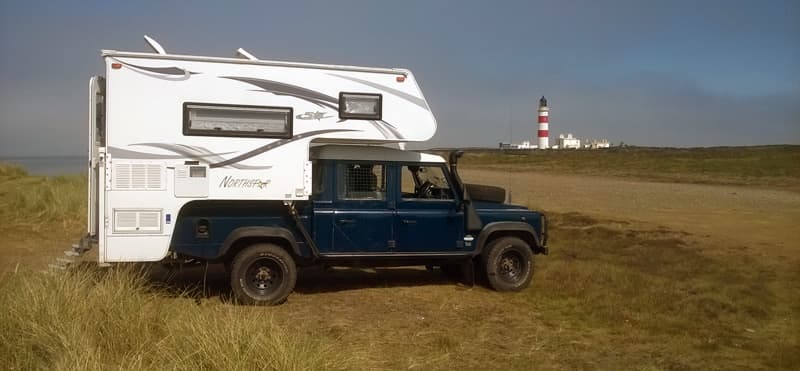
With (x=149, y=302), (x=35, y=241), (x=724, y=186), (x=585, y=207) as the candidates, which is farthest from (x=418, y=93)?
(x=724, y=186)

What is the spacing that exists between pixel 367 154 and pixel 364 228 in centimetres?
92

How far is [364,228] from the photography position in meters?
9.11

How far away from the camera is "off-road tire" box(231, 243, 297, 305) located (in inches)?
343

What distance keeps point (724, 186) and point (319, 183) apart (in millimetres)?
28445

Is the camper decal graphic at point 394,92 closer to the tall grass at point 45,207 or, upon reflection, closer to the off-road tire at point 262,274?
the off-road tire at point 262,274

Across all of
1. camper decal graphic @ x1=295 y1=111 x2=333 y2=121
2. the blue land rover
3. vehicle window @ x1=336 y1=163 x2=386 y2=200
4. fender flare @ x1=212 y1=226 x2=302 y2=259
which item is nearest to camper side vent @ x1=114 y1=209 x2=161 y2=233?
the blue land rover

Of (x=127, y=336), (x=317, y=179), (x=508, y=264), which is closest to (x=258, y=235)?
(x=317, y=179)

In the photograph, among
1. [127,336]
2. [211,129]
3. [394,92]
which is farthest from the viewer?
[394,92]

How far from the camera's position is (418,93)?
928cm

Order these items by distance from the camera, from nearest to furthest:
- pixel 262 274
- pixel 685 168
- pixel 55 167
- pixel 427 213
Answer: pixel 262 274 → pixel 427 213 → pixel 55 167 → pixel 685 168

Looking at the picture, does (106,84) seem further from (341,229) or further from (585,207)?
(585,207)

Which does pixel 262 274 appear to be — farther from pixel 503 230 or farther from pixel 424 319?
pixel 503 230

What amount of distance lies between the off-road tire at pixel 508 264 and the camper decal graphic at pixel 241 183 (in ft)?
10.2

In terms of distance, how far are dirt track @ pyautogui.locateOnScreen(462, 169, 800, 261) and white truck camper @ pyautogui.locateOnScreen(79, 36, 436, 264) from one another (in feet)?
26.5
